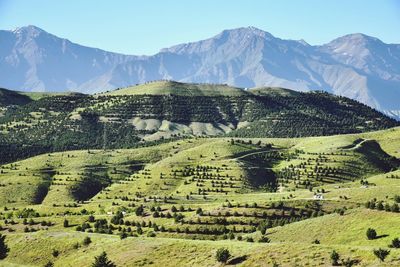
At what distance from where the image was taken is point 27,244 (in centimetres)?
12675

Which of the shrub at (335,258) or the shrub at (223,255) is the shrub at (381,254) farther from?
the shrub at (223,255)

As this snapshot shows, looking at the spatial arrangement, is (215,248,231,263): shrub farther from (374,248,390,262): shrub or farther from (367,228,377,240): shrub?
(367,228,377,240): shrub

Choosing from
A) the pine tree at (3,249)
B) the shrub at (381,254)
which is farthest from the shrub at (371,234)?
the pine tree at (3,249)

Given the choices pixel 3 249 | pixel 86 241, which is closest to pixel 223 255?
pixel 86 241

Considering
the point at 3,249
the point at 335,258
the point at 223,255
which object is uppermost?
the point at 335,258

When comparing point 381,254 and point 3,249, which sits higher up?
point 381,254

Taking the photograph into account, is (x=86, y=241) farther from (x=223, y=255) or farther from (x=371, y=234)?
(x=371, y=234)

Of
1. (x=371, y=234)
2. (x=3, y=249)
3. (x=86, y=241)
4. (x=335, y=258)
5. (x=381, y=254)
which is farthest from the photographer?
(x=3, y=249)

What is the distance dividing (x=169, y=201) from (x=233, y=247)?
9871cm

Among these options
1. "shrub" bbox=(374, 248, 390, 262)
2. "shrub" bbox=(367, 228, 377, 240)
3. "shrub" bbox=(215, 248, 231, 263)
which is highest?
"shrub" bbox=(374, 248, 390, 262)

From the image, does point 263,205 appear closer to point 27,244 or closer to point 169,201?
point 169,201

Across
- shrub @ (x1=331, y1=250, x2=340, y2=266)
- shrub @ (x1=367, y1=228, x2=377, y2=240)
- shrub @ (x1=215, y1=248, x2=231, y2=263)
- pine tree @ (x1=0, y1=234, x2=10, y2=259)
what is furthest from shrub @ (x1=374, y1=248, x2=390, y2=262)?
pine tree @ (x1=0, y1=234, x2=10, y2=259)

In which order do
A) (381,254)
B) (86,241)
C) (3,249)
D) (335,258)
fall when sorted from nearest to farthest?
1. (381,254)
2. (335,258)
3. (86,241)
4. (3,249)

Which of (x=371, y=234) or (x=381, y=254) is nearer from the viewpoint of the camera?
(x=381, y=254)
